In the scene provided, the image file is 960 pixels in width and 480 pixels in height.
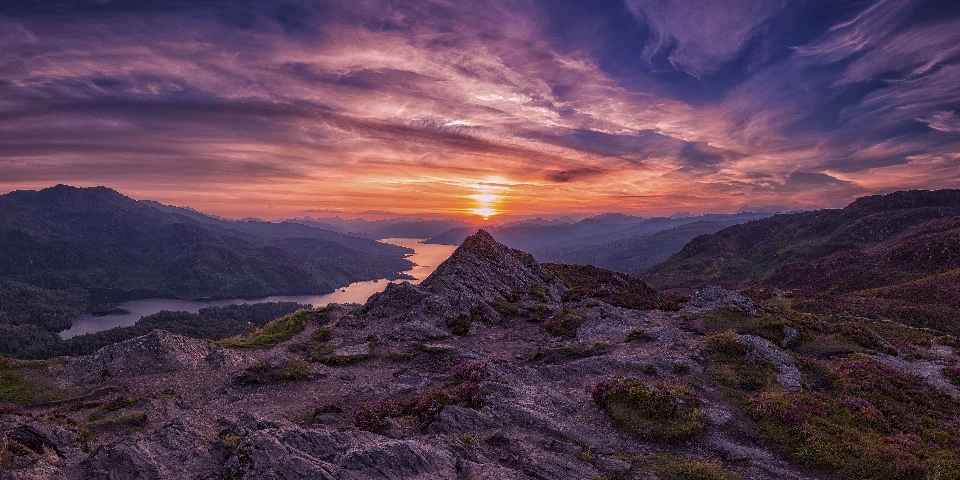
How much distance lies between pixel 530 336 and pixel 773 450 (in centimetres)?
2286

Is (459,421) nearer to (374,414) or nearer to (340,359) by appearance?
(374,414)

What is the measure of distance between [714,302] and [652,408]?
90.6 ft

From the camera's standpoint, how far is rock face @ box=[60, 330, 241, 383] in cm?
2886

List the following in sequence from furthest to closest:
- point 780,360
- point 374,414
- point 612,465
Answer: point 780,360
point 374,414
point 612,465

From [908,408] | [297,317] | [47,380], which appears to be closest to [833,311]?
[908,408]

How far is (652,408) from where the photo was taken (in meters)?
20.8

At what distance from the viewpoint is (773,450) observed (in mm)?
18922

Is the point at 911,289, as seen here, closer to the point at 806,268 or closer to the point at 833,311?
the point at 833,311

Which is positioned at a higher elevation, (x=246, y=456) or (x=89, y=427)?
(x=246, y=456)

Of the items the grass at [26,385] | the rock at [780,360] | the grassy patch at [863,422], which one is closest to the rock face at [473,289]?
the rock at [780,360]

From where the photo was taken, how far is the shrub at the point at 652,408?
19453 mm

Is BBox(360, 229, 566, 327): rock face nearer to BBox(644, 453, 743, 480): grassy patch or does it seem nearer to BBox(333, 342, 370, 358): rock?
BBox(333, 342, 370, 358): rock

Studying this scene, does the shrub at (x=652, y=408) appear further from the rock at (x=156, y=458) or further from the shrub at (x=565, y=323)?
the rock at (x=156, y=458)

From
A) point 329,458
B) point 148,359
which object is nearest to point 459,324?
point 148,359
